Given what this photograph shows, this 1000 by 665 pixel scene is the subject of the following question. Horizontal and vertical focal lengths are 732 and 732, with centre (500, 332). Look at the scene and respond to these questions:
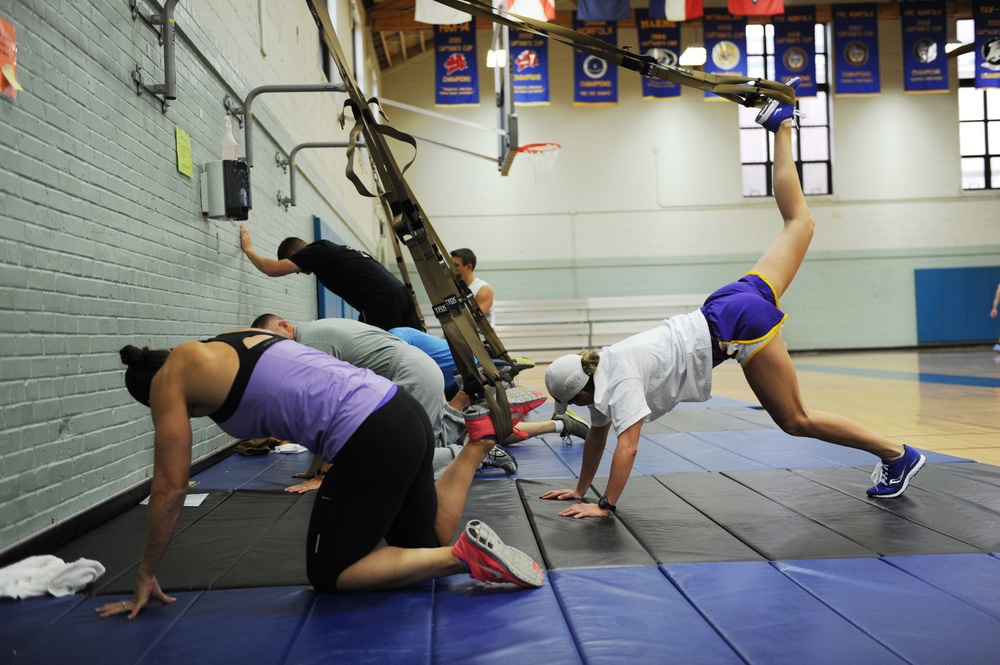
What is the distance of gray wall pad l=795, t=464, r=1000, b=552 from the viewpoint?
2.68 metres

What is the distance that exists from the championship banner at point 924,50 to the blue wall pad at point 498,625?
14.4 meters

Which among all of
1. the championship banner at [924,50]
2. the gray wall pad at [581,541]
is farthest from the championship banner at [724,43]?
the gray wall pad at [581,541]

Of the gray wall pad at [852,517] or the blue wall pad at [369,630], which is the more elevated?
the blue wall pad at [369,630]

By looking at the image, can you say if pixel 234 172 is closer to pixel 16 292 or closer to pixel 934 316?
pixel 16 292

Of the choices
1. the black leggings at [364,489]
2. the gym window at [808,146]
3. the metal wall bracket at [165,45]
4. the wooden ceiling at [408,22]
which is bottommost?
the black leggings at [364,489]

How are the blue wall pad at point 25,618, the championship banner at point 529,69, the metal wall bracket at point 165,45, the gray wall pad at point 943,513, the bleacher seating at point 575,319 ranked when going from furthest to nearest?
the bleacher seating at point 575,319, the championship banner at point 529,69, the metal wall bracket at point 165,45, the gray wall pad at point 943,513, the blue wall pad at point 25,618

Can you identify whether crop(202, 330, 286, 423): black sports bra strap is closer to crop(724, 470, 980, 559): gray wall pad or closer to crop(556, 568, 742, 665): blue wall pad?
crop(556, 568, 742, 665): blue wall pad

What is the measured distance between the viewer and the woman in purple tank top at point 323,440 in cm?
195

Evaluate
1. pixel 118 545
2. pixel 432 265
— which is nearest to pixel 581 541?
pixel 432 265

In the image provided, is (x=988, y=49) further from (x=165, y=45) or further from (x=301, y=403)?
(x=301, y=403)

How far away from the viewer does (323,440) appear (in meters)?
2.10

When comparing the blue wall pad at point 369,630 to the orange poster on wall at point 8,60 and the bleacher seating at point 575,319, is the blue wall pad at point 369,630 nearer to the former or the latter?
the orange poster on wall at point 8,60

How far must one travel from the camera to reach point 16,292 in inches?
101

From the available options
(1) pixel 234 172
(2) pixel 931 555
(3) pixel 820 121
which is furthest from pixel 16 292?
(3) pixel 820 121
